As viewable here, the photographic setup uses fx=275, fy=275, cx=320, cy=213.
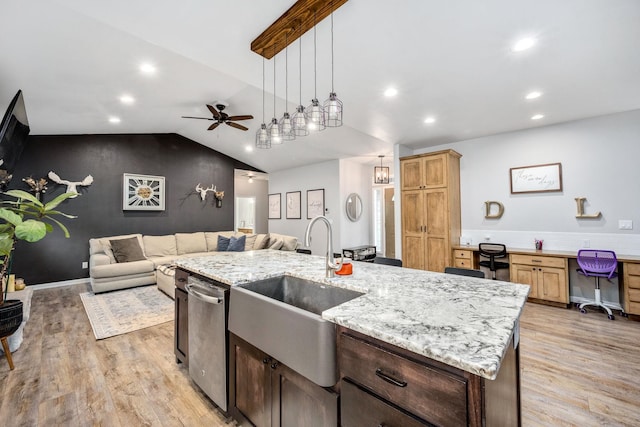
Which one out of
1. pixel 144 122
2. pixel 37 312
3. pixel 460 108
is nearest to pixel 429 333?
pixel 460 108

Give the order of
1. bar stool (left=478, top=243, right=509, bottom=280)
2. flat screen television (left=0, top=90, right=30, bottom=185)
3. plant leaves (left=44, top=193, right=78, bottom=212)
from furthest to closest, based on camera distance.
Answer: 1. bar stool (left=478, top=243, right=509, bottom=280)
2. flat screen television (left=0, top=90, right=30, bottom=185)
3. plant leaves (left=44, top=193, right=78, bottom=212)

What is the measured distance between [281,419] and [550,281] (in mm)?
4048

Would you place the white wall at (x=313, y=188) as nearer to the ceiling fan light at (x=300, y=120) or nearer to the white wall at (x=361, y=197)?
the white wall at (x=361, y=197)

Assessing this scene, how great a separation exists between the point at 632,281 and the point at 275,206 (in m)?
6.95

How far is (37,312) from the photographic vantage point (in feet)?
11.9

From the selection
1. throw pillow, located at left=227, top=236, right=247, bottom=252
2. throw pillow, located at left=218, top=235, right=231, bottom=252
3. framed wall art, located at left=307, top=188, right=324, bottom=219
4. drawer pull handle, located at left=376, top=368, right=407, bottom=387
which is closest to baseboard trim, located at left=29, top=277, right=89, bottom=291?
throw pillow, located at left=218, top=235, right=231, bottom=252

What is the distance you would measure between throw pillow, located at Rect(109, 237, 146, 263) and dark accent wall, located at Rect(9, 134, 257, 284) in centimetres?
80

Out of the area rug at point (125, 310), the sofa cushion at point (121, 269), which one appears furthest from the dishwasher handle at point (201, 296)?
the sofa cushion at point (121, 269)

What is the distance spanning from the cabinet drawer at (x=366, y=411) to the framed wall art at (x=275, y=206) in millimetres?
6948

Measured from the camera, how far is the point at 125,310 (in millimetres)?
3684

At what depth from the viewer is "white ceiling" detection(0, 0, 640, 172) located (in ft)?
6.37

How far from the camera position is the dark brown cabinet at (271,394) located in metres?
1.13

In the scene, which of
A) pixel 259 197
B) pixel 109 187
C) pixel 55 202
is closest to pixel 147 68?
pixel 55 202

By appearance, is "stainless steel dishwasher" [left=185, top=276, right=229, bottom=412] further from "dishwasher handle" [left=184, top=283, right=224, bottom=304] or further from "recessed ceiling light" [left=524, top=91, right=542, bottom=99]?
"recessed ceiling light" [left=524, top=91, right=542, bottom=99]
